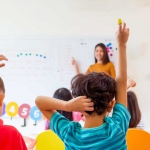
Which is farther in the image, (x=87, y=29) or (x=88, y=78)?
(x=87, y=29)

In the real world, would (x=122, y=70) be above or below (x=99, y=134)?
above

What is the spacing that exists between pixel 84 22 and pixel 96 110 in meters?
1.56

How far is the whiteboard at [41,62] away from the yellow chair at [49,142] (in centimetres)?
98

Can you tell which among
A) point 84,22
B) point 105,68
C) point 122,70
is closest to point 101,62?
point 105,68

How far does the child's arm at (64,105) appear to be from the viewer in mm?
825

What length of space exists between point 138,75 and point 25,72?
3.52ft

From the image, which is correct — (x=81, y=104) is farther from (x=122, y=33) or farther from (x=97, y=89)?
(x=122, y=33)

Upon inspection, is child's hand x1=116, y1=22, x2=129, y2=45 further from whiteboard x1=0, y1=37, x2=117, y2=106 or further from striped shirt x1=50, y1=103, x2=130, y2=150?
whiteboard x1=0, y1=37, x2=117, y2=106

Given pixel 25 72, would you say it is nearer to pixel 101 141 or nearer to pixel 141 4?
pixel 141 4

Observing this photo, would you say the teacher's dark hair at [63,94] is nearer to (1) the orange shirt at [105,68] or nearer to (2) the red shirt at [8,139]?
(1) the orange shirt at [105,68]

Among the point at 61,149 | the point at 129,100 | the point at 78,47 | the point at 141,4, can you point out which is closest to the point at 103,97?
the point at 61,149

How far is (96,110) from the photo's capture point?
87cm

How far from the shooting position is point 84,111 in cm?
86

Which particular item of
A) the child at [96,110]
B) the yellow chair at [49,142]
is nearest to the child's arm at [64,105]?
the child at [96,110]
